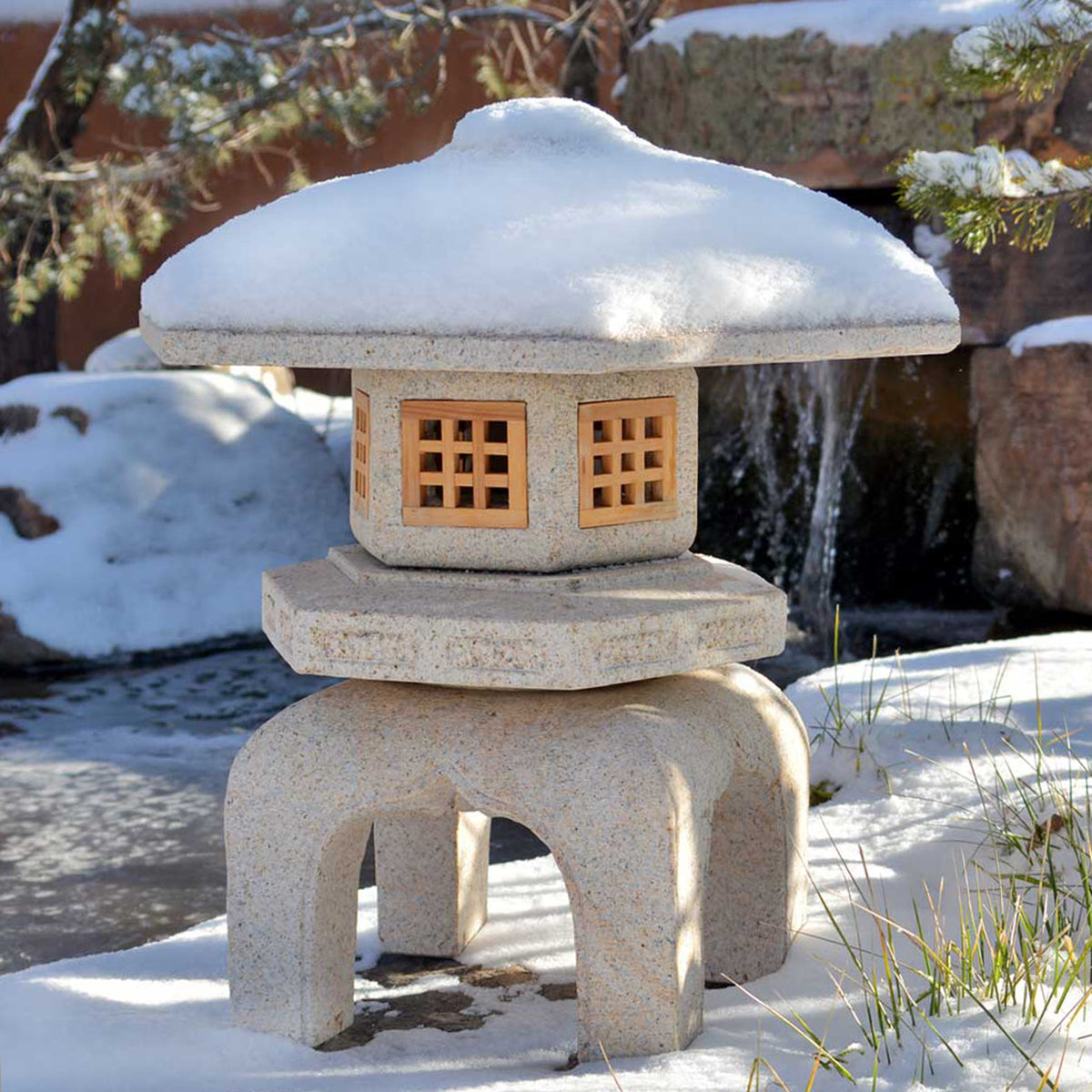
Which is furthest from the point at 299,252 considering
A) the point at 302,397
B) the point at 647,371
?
the point at 302,397

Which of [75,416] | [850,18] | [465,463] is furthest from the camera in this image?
[75,416]

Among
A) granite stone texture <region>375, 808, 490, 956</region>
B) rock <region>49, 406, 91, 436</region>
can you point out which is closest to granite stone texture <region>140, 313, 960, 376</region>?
granite stone texture <region>375, 808, 490, 956</region>

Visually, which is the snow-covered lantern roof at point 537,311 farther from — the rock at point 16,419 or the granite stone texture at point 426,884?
the rock at point 16,419

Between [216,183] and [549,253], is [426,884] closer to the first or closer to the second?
[549,253]

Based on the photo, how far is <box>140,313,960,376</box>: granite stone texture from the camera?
113 inches

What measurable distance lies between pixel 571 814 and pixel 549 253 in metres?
0.99

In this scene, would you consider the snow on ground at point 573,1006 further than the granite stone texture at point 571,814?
No

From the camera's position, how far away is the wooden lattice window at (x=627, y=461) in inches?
128

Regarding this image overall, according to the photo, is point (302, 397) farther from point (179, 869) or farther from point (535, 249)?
point (535, 249)

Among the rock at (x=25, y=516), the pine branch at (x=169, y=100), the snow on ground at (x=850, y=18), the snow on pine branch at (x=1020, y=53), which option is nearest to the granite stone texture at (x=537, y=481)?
the snow on pine branch at (x=1020, y=53)

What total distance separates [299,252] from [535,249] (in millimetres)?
454

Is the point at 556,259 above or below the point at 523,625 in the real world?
above

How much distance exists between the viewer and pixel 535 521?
10.6 feet

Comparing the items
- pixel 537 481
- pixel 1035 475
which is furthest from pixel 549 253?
pixel 1035 475
